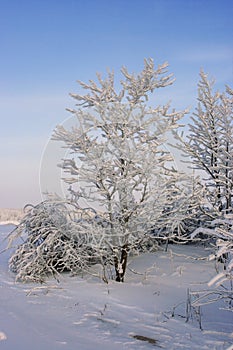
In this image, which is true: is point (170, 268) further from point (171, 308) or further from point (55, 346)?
point (55, 346)

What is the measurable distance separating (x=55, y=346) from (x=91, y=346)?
443 millimetres

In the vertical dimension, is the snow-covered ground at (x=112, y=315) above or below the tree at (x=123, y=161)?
below

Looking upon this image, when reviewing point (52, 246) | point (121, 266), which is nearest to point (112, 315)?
point (121, 266)

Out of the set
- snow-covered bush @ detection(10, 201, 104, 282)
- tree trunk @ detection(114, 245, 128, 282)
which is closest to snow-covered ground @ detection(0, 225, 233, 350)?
tree trunk @ detection(114, 245, 128, 282)

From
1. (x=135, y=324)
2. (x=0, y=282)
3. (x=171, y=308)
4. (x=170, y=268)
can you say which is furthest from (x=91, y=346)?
(x=170, y=268)

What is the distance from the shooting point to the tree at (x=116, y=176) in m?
9.26

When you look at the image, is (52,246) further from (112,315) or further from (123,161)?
(112,315)

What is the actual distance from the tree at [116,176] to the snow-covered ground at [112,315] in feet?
3.10

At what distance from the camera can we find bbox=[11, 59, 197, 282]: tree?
9258 mm

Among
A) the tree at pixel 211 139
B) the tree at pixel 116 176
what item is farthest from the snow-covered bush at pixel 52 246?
the tree at pixel 211 139

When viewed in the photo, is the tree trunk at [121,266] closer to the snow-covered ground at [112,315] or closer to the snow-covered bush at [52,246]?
the snow-covered ground at [112,315]

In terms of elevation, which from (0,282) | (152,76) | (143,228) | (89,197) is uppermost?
(152,76)

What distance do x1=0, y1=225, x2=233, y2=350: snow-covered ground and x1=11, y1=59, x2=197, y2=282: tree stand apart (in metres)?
0.95

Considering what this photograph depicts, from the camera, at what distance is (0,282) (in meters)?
9.46
